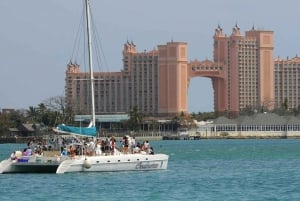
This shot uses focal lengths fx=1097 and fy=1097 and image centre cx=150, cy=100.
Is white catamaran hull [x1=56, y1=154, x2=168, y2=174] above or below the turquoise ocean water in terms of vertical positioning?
above

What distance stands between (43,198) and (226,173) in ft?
58.5

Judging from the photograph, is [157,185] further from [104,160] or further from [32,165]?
[32,165]

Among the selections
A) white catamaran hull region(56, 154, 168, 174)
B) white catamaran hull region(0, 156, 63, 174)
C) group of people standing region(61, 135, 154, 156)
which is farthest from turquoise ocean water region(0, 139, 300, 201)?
group of people standing region(61, 135, 154, 156)

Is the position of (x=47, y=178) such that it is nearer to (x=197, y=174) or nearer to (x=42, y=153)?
(x=42, y=153)

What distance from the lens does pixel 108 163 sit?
56.1 metres

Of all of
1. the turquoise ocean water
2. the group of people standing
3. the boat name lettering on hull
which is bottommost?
the turquoise ocean water

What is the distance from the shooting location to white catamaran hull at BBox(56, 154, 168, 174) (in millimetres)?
55500

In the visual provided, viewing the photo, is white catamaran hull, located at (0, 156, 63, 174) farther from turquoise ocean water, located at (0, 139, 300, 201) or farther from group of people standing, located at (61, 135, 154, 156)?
group of people standing, located at (61, 135, 154, 156)

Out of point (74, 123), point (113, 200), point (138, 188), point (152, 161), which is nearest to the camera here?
point (113, 200)

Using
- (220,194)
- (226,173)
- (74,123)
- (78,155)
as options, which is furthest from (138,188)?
(74,123)

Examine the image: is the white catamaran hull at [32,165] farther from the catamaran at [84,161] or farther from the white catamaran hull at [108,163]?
the white catamaran hull at [108,163]

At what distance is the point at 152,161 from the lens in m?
58.5

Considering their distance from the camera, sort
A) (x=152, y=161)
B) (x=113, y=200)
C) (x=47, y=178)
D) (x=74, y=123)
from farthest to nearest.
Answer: (x=74, y=123)
(x=152, y=161)
(x=47, y=178)
(x=113, y=200)

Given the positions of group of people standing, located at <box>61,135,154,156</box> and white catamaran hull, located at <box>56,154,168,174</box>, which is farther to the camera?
group of people standing, located at <box>61,135,154,156</box>
